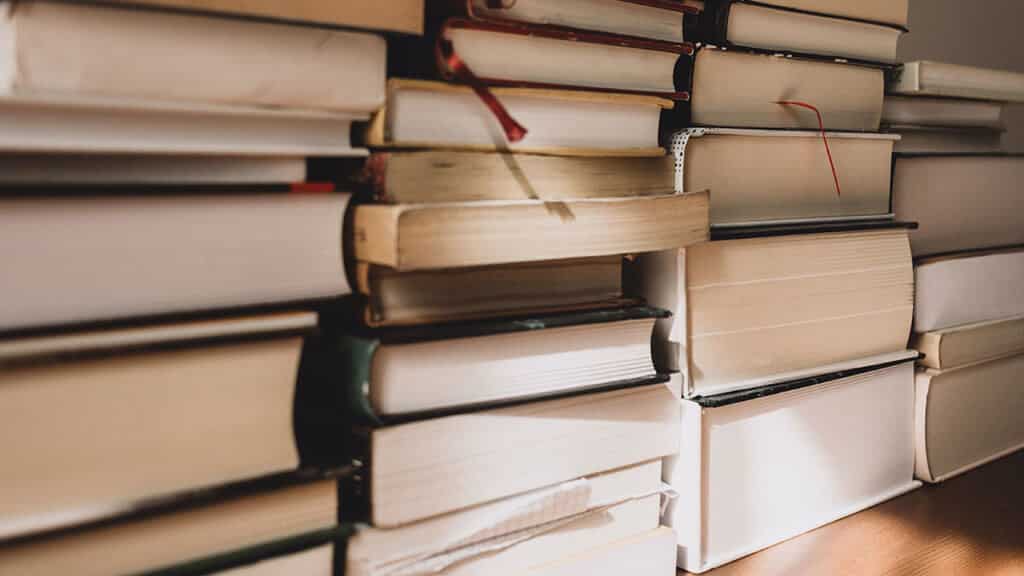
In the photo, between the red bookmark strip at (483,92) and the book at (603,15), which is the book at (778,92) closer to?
the book at (603,15)

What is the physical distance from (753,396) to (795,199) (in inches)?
7.3

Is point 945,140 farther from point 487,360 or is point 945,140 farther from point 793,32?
point 487,360

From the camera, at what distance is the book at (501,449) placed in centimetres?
52

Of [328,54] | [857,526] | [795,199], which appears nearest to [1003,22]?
[795,199]

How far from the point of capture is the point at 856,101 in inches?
31.8

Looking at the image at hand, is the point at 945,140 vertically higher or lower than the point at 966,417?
higher

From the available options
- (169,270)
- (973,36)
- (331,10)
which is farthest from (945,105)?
(169,270)

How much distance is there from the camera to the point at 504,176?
57 cm

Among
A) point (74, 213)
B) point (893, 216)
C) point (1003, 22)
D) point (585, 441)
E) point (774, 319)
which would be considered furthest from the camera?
point (1003, 22)

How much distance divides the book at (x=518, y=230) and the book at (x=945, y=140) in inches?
14.4

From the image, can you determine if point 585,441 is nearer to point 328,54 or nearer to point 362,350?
point 362,350

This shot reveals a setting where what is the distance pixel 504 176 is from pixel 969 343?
57 centimetres

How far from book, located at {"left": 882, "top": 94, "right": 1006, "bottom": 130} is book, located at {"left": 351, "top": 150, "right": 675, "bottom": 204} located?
35cm

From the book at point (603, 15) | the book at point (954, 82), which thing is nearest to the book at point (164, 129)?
the book at point (603, 15)
